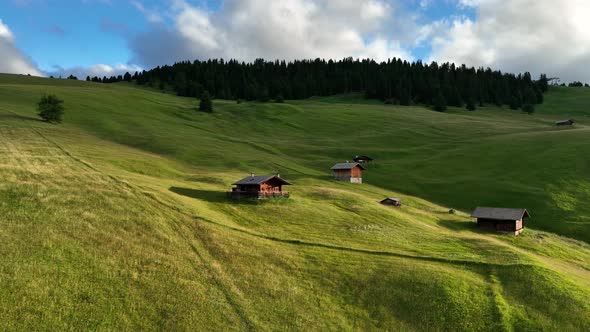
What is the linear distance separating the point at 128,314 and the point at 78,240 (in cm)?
1094

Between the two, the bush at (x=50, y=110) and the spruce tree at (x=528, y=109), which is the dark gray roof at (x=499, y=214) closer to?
the bush at (x=50, y=110)

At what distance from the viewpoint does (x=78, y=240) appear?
38.5m

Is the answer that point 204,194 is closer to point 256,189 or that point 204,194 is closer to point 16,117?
point 256,189

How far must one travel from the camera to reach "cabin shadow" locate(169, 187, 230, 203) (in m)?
58.7

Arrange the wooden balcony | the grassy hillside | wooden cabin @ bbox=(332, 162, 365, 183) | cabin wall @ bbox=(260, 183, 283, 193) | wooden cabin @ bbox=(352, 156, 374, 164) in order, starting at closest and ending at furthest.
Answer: the grassy hillside → the wooden balcony → cabin wall @ bbox=(260, 183, 283, 193) → wooden cabin @ bbox=(332, 162, 365, 183) → wooden cabin @ bbox=(352, 156, 374, 164)

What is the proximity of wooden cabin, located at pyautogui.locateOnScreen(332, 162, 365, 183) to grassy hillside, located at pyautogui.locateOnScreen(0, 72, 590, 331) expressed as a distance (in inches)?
118

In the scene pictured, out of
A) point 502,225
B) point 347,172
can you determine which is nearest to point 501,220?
point 502,225

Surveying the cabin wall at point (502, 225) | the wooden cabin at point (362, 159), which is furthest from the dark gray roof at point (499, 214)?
the wooden cabin at point (362, 159)

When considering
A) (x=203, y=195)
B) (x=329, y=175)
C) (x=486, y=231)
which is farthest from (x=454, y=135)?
(x=203, y=195)

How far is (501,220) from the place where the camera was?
62062 millimetres

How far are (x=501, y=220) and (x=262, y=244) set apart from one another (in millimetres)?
34803

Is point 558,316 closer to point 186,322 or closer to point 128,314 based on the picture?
point 186,322

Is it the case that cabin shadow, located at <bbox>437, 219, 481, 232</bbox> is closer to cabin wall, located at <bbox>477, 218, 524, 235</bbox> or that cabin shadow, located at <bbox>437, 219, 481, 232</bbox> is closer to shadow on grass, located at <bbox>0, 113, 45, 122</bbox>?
cabin wall, located at <bbox>477, 218, 524, 235</bbox>

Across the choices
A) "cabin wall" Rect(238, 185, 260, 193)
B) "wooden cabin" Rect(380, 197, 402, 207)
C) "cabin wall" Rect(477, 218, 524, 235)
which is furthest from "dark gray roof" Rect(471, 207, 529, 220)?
"cabin wall" Rect(238, 185, 260, 193)
